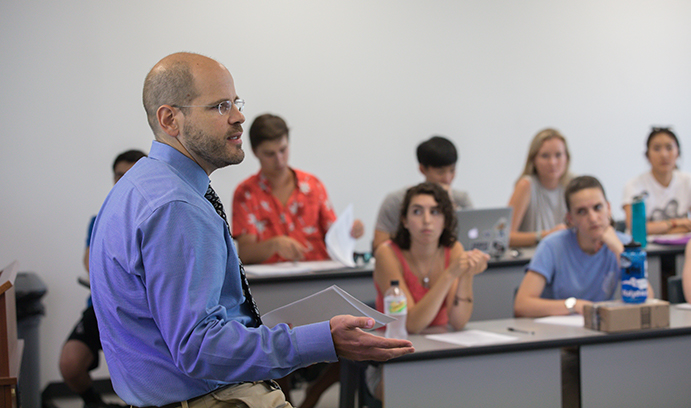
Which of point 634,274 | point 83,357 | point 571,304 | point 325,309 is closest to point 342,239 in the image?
point 571,304

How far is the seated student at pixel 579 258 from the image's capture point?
278 cm

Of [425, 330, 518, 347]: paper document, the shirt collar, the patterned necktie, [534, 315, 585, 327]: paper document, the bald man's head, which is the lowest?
[425, 330, 518, 347]: paper document

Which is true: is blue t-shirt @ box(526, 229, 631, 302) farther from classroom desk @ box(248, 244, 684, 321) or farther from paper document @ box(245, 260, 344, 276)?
paper document @ box(245, 260, 344, 276)

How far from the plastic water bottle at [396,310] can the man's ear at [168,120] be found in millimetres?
1337

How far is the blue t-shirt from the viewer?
9.33 feet

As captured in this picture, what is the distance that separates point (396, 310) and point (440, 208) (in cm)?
54

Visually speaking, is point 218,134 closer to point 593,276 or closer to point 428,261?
point 428,261

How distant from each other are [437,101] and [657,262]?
2.26 meters

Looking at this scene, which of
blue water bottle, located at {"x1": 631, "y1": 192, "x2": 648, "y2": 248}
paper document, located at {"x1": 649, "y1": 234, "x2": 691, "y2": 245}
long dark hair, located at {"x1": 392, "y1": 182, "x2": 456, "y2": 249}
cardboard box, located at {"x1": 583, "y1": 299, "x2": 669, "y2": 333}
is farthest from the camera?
paper document, located at {"x1": 649, "y1": 234, "x2": 691, "y2": 245}

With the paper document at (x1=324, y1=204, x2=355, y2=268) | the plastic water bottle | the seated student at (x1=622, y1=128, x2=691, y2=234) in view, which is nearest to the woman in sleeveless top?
the plastic water bottle

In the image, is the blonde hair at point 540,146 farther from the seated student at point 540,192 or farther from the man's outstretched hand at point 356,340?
the man's outstretched hand at point 356,340

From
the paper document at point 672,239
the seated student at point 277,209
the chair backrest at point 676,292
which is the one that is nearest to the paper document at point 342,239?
the seated student at point 277,209

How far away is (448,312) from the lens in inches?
103

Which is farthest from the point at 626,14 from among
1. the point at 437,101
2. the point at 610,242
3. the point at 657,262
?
the point at 610,242
